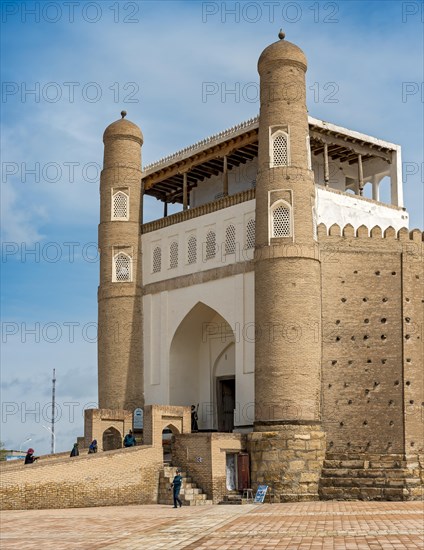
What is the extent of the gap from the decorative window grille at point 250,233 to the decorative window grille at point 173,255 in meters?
3.45

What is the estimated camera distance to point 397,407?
22344 mm

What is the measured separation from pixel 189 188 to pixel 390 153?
6608mm

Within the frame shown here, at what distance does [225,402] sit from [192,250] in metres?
4.67

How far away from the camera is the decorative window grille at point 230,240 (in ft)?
80.5

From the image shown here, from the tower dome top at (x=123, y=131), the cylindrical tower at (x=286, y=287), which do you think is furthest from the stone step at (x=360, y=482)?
the tower dome top at (x=123, y=131)

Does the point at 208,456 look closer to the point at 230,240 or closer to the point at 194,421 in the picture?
the point at 194,421

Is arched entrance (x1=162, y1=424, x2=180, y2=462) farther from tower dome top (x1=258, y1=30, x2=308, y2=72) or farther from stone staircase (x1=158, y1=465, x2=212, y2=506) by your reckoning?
tower dome top (x1=258, y1=30, x2=308, y2=72)

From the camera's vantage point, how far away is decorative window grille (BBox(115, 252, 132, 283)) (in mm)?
27484

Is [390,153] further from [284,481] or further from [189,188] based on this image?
[284,481]

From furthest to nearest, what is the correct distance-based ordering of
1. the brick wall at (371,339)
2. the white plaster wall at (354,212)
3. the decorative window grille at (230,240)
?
1. the decorative window grille at (230,240)
2. the white plaster wall at (354,212)
3. the brick wall at (371,339)

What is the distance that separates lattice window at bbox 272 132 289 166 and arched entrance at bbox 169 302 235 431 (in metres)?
5.14

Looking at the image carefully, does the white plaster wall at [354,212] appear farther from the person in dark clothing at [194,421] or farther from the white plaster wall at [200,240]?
the person in dark clothing at [194,421]

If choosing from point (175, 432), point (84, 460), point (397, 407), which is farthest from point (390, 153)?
point (84, 460)

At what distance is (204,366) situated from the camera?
1061 inches
